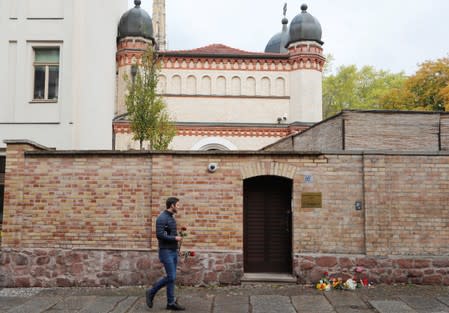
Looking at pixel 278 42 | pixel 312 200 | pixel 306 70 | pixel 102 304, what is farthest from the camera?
pixel 278 42

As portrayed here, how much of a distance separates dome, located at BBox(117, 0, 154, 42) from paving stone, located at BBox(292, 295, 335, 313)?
64.8 ft

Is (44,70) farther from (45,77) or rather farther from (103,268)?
(103,268)

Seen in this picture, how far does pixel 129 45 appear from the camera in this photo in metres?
26.5

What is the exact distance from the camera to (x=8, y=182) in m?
11.2

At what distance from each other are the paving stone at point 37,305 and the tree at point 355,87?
42121 millimetres

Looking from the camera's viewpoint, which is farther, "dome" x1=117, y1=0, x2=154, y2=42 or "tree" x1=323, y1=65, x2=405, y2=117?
"tree" x1=323, y1=65, x2=405, y2=117

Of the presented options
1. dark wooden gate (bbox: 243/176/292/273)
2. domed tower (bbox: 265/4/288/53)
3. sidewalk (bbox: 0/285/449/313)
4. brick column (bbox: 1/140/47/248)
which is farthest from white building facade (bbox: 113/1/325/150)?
sidewalk (bbox: 0/285/449/313)

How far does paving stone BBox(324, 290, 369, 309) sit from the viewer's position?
9305 mm

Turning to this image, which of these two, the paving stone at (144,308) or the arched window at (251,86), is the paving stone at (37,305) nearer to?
the paving stone at (144,308)

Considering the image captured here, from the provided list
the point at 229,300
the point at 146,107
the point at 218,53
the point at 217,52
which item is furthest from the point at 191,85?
the point at 229,300

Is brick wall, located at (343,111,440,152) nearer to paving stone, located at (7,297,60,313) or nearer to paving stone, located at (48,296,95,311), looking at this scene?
paving stone, located at (48,296,95,311)

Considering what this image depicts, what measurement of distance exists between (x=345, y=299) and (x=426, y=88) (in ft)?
111

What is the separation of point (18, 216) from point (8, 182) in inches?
30.3

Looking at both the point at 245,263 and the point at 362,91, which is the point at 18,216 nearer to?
the point at 245,263
